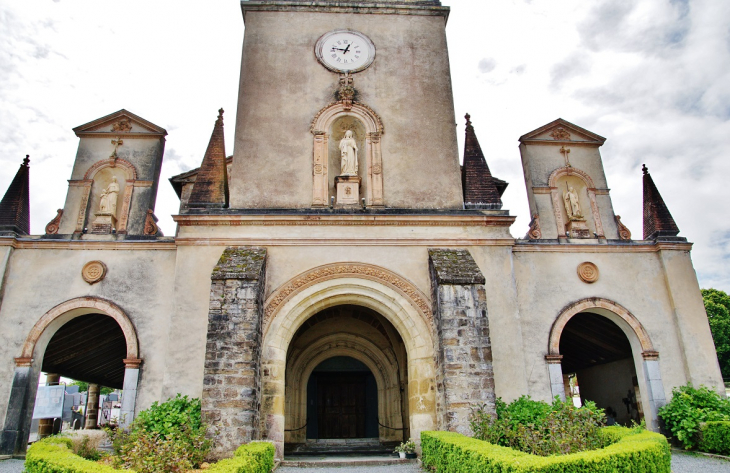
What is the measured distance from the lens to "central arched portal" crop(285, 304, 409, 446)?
14.8 metres

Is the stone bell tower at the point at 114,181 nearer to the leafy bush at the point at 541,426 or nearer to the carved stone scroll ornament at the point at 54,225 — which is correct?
the carved stone scroll ornament at the point at 54,225

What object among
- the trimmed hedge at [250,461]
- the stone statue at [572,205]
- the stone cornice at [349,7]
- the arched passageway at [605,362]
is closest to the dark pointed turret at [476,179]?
the stone statue at [572,205]

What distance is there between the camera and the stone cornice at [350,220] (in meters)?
12.5

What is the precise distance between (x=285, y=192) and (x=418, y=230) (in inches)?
140

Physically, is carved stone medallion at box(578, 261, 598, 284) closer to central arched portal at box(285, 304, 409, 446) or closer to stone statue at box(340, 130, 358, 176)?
central arched portal at box(285, 304, 409, 446)

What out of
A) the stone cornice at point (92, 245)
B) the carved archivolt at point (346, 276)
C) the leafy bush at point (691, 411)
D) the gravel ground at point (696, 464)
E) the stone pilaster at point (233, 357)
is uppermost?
the stone cornice at point (92, 245)

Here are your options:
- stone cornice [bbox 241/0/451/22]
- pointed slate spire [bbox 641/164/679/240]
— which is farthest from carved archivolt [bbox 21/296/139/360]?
pointed slate spire [bbox 641/164/679/240]

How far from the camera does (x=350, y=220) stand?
12.7 meters

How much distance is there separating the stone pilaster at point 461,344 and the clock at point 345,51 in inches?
262

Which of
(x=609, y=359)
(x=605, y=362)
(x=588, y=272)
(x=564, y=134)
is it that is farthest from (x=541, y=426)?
(x=564, y=134)

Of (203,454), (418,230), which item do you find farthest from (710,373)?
(203,454)

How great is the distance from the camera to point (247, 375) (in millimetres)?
10305

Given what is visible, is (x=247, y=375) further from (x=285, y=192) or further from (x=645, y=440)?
(x=645, y=440)

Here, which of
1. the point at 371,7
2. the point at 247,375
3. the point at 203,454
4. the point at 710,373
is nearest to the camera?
the point at 203,454
